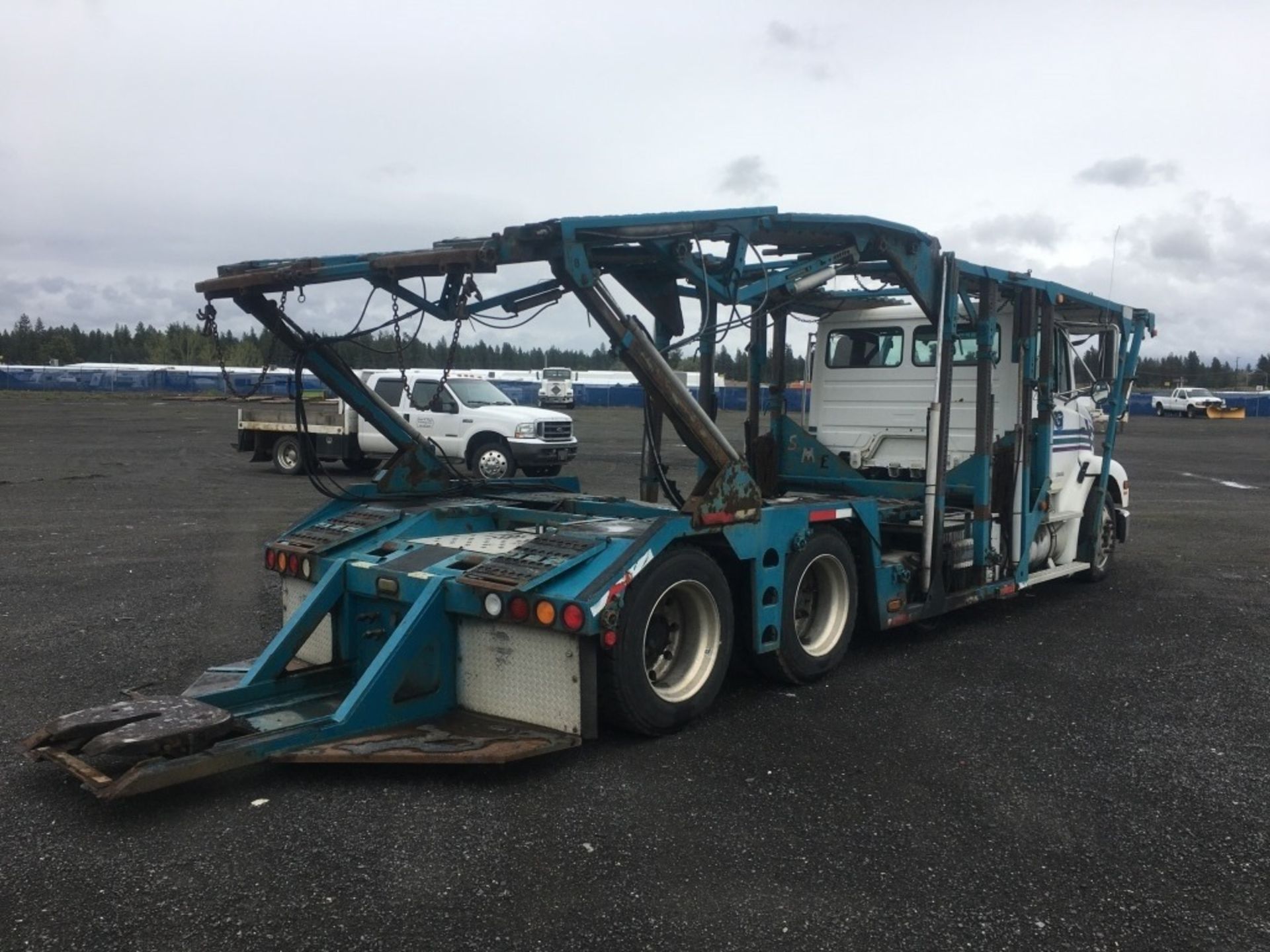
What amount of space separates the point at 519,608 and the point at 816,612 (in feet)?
8.11

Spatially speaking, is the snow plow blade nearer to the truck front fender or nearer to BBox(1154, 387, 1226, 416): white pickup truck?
BBox(1154, 387, 1226, 416): white pickup truck

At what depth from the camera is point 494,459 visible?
1953 centimetres

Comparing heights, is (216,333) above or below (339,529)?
above

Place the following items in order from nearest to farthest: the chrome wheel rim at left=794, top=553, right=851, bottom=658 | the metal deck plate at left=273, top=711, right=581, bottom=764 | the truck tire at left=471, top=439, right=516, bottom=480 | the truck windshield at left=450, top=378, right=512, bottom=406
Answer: the metal deck plate at left=273, top=711, right=581, bottom=764 → the chrome wheel rim at left=794, top=553, right=851, bottom=658 → the truck tire at left=471, top=439, right=516, bottom=480 → the truck windshield at left=450, top=378, right=512, bottom=406

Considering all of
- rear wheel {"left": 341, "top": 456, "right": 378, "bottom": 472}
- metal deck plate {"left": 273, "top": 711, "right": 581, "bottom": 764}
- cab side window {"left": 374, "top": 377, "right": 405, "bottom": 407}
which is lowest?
metal deck plate {"left": 273, "top": 711, "right": 581, "bottom": 764}

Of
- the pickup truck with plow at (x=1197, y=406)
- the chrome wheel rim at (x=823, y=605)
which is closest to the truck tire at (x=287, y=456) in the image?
the chrome wheel rim at (x=823, y=605)

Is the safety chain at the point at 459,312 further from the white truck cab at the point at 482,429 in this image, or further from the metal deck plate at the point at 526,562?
the white truck cab at the point at 482,429

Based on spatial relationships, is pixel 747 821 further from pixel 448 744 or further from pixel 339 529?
pixel 339 529

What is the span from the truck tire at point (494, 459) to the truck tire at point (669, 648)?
13894 mm

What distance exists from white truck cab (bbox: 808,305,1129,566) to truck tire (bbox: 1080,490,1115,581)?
1.31 ft

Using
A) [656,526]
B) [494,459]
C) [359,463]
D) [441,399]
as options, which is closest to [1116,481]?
[656,526]

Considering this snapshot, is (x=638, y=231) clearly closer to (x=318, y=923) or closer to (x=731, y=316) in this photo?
(x=731, y=316)

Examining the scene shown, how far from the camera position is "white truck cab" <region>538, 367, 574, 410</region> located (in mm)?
53906

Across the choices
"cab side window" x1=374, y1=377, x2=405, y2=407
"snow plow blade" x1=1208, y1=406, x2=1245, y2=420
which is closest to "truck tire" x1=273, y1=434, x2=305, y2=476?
"cab side window" x1=374, y1=377, x2=405, y2=407
